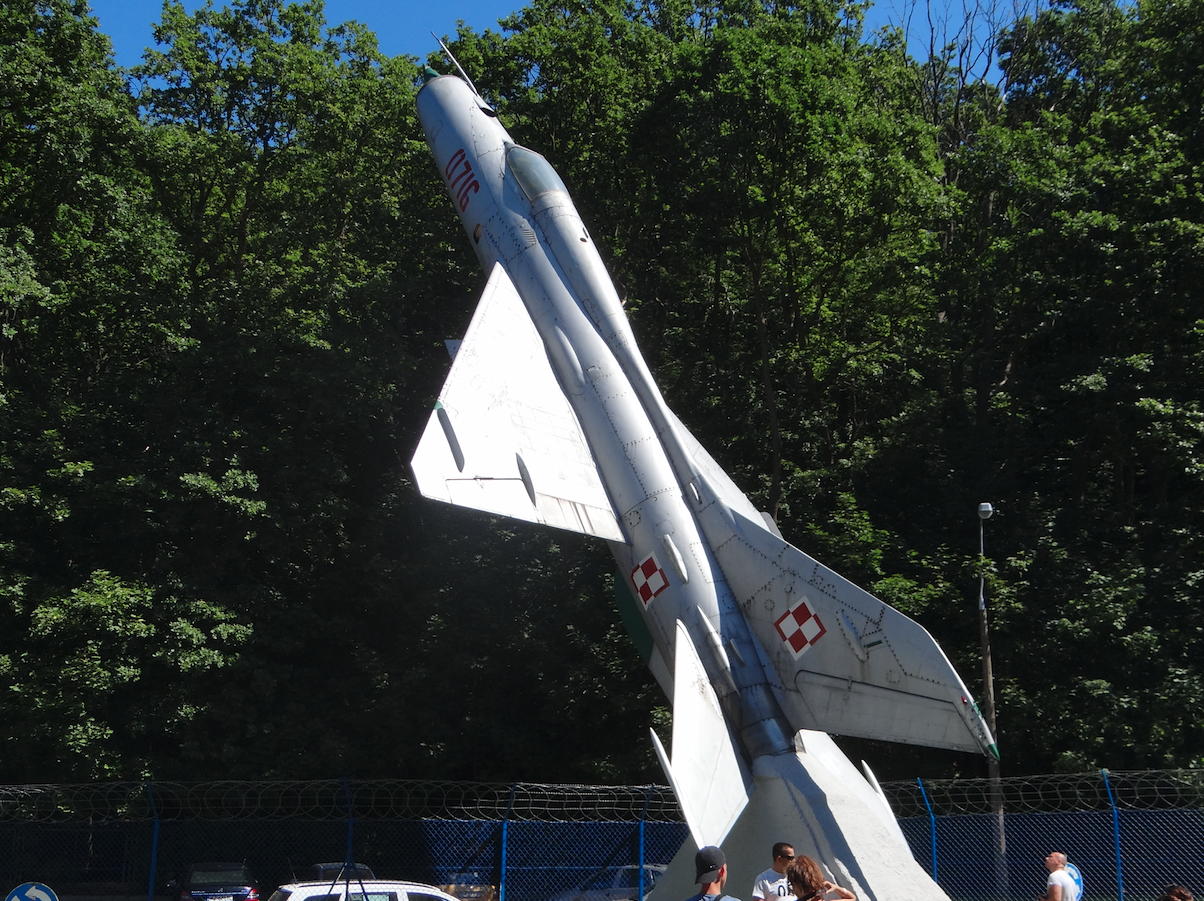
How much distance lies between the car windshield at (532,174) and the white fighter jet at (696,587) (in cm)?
62

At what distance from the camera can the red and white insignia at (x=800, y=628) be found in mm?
10109

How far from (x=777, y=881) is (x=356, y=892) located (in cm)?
477

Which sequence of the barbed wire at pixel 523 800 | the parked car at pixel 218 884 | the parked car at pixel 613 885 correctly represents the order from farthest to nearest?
the barbed wire at pixel 523 800
the parked car at pixel 218 884
the parked car at pixel 613 885

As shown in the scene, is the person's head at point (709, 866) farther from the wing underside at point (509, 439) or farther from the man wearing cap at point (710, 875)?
the wing underside at point (509, 439)

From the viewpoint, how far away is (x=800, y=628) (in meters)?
10.3

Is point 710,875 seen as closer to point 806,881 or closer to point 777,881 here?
point 806,881

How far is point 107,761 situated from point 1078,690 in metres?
16.1

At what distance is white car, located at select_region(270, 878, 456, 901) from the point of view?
32.1 ft

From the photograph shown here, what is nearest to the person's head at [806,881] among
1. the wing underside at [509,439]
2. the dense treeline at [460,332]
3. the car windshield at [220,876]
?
the wing underside at [509,439]

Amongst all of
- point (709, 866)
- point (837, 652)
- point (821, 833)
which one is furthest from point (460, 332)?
point (709, 866)

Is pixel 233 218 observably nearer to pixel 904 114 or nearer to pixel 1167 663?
pixel 904 114

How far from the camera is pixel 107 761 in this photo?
712 inches

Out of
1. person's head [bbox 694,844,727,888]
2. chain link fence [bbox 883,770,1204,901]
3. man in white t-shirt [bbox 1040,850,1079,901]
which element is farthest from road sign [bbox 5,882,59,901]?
chain link fence [bbox 883,770,1204,901]

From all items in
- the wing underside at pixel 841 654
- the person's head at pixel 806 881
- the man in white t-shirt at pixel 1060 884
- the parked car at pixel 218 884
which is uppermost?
the wing underside at pixel 841 654
